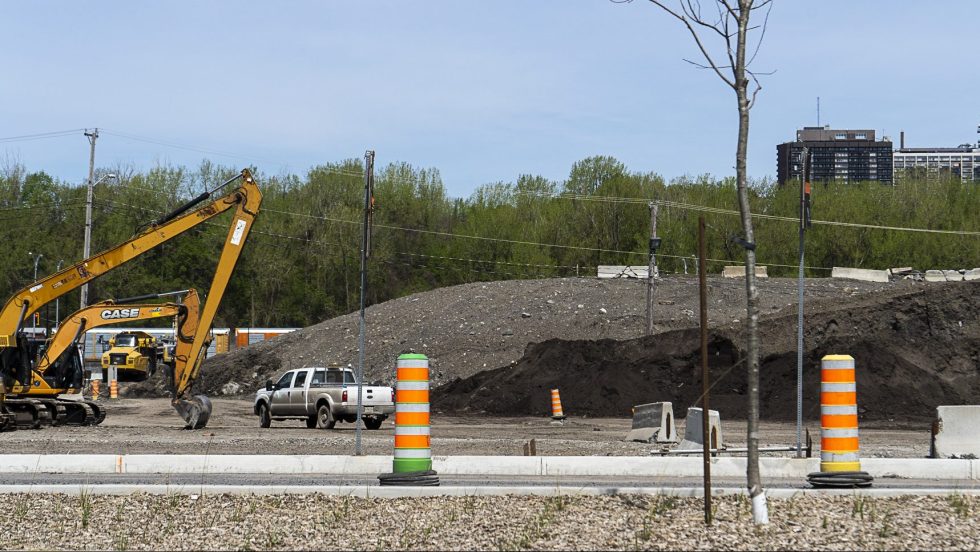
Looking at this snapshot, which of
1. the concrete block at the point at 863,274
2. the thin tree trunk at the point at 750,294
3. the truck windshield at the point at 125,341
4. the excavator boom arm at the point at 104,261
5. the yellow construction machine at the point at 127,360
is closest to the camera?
the thin tree trunk at the point at 750,294

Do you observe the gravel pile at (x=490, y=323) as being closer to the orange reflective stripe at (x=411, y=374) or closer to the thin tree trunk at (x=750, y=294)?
the orange reflective stripe at (x=411, y=374)

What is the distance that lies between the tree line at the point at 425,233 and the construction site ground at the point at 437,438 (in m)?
56.5

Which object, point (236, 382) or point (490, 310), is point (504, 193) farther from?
point (236, 382)

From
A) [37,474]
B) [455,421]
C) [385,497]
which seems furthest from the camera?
[455,421]

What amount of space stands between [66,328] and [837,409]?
75.2 feet

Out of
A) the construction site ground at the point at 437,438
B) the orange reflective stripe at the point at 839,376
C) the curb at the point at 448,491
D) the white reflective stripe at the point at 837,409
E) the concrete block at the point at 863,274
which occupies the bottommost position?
the construction site ground at the point at 437,438

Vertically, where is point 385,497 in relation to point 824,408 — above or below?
below

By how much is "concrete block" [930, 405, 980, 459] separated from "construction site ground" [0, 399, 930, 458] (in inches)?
60.8

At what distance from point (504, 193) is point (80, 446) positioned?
87.6m

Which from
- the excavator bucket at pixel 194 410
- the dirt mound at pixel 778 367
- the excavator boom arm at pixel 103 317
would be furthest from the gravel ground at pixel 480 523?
the dirt mound at pixel 778 367

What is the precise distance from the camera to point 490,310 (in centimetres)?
6225

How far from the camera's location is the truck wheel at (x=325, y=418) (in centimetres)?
3138

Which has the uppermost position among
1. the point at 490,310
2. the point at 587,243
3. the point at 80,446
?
the point at 587,243

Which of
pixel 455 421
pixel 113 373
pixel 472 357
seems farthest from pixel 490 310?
pixel 455 421
